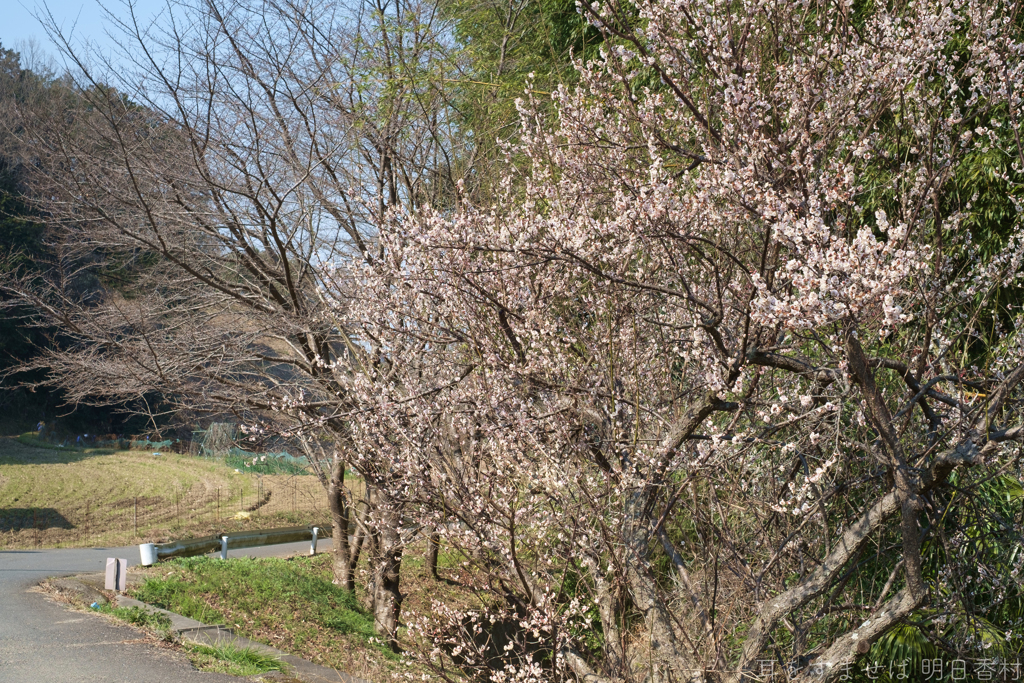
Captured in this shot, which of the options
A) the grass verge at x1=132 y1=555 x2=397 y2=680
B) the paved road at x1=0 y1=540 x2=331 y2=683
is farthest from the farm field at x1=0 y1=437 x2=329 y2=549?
the paved road at x1=0 y1=540 x2=331 y2=683

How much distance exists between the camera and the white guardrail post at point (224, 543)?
35.9ft

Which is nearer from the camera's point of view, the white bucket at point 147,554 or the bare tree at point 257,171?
the bare tree at point 257,171

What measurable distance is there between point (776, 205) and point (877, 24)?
202 cm

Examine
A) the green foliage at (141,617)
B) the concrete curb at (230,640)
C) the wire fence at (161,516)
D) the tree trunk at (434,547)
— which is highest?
the tree trunk at (434,547)

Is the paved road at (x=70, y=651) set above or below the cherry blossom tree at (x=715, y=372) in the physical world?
below

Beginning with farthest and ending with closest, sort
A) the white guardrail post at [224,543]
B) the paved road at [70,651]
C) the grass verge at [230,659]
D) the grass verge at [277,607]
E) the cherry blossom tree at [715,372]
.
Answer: the white guardrail post at [224,543] < the grass verge at [277,607] < the grass verge at [230,659] < the paved road at [70,651] < the cherry blossom tree at [715,372]

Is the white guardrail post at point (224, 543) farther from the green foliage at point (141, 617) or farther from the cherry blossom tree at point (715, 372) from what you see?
the cherry blossom tree at point (715, 372)

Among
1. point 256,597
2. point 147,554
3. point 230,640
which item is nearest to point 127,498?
point 147,554

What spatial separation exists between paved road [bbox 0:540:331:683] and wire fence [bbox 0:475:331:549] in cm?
623

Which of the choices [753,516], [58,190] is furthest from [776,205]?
[58,190]

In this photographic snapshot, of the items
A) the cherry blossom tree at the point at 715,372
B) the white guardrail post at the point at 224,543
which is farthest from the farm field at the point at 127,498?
the cherry blossom tree at the point at 715,372

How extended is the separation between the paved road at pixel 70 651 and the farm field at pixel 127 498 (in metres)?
6.23

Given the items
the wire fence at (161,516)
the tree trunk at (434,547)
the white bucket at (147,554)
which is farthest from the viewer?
the wire fence at (161,516)

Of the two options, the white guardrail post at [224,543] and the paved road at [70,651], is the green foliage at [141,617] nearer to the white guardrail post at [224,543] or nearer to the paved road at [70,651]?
the paved road at [70,651]
